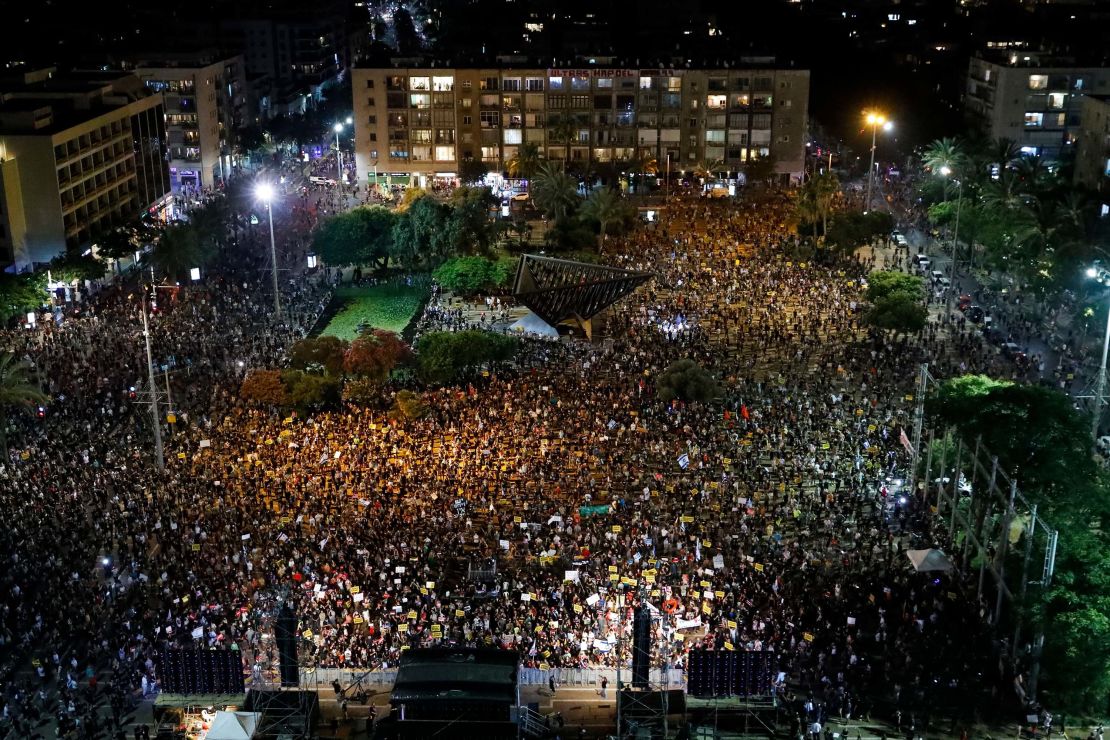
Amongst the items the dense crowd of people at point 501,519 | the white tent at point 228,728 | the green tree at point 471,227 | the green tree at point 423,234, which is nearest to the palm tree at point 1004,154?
the dense crowd of people at point 501,519

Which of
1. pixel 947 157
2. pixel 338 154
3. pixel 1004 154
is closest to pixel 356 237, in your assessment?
pixel 338 154

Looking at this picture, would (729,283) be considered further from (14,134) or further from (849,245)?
(14,134)

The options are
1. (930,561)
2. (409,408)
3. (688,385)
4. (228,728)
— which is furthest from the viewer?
(688,385)

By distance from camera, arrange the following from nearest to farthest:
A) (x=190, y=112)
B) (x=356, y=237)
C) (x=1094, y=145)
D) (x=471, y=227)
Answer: (x=471, y=227) < (x=356, y=237) < (x=1094, y=145) < (x=190, y=112)

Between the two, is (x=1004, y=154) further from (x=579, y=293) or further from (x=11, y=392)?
(x=11, y=392)

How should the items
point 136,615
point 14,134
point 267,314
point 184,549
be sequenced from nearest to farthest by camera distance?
point 136,615
point 184,549
point 267,314
point 14,134

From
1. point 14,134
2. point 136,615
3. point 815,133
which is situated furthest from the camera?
point 815,133

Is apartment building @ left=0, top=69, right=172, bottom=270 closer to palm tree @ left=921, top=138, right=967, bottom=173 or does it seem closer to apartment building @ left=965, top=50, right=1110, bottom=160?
palm tree @ left=921, top=138, right=967, bottom=173

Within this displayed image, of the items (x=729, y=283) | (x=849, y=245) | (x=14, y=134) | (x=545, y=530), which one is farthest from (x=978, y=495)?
(x=14, y=134)
